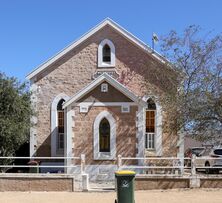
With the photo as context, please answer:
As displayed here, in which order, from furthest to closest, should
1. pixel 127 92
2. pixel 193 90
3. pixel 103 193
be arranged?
1. pixel 127 92
2. pixel 193 90
3. pixel 103 193

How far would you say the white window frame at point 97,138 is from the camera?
22875 millimetres

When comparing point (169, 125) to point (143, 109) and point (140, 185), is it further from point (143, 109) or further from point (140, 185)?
point (140, 185)

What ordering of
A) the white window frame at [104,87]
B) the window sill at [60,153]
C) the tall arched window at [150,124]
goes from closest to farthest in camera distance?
the white window frame at [104,87] < the tall arched window at [150,124] < the window sill at [60,153]

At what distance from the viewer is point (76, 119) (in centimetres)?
2317

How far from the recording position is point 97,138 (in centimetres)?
2308

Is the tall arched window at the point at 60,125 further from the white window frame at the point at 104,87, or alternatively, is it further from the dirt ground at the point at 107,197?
the dirt ground at the point at 107,197

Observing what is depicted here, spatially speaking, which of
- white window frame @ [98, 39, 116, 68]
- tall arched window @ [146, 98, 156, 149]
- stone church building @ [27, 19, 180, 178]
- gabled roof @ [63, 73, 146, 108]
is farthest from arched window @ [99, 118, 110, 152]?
white window frame @ [98, 39, 116, 68]

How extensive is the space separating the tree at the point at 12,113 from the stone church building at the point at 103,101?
2.08m

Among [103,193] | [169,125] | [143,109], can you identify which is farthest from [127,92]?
[103,193]

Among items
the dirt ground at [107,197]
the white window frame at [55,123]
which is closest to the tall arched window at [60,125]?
the white window frame at [55,123]

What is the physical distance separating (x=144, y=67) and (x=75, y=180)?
9133mm

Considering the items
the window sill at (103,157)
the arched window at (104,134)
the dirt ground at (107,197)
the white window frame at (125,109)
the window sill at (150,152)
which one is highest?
the white window frame at (125,109)

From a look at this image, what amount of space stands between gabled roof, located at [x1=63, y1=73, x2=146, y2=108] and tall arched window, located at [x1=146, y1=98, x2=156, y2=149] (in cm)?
256

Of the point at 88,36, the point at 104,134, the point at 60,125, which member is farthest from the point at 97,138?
the point at 88,36
